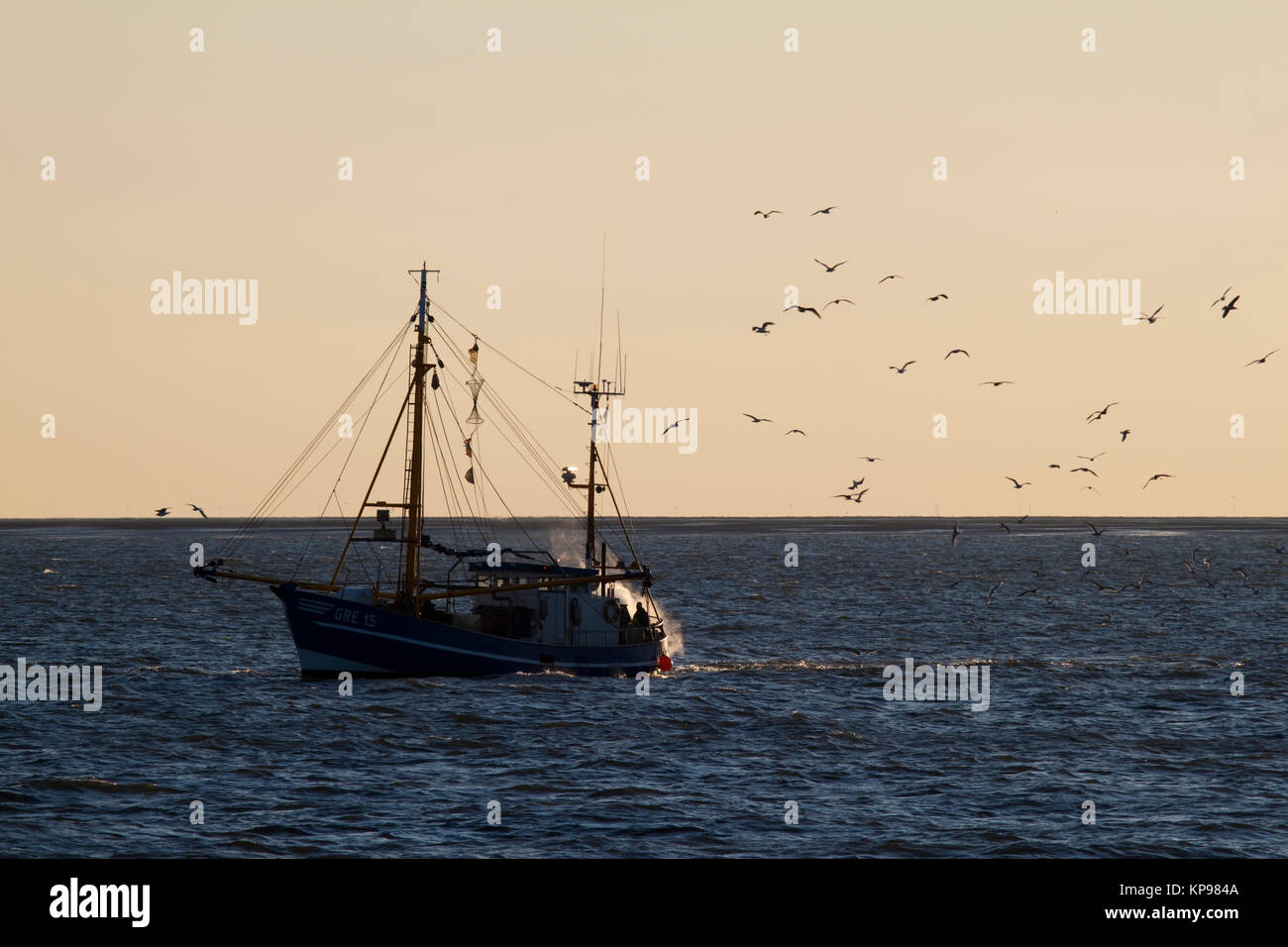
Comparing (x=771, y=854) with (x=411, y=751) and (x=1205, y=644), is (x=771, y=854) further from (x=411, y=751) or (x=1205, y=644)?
(x=1205, y=644)

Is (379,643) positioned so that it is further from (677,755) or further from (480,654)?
(677,755)

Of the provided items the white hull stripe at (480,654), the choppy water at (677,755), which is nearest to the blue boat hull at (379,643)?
the white hull stripe at (480,654)

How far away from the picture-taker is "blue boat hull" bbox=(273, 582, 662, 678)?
158ft

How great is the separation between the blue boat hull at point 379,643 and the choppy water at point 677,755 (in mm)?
926

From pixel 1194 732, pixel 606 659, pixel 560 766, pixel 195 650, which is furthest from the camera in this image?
pixel 195 650

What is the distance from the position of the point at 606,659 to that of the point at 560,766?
714 inches

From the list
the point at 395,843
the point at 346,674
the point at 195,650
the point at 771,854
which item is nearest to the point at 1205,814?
the point at 771,854

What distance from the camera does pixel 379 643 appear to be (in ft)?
159

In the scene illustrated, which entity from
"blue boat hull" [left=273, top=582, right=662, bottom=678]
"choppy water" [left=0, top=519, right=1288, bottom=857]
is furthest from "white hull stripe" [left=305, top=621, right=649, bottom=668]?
"choppy water" [left=0, top=519, right=1288, bottom=857]

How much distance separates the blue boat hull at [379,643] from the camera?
48.2 meters

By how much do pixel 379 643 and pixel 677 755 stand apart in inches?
668

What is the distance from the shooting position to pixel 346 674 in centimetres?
4803

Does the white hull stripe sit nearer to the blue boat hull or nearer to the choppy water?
the blue boat hull
